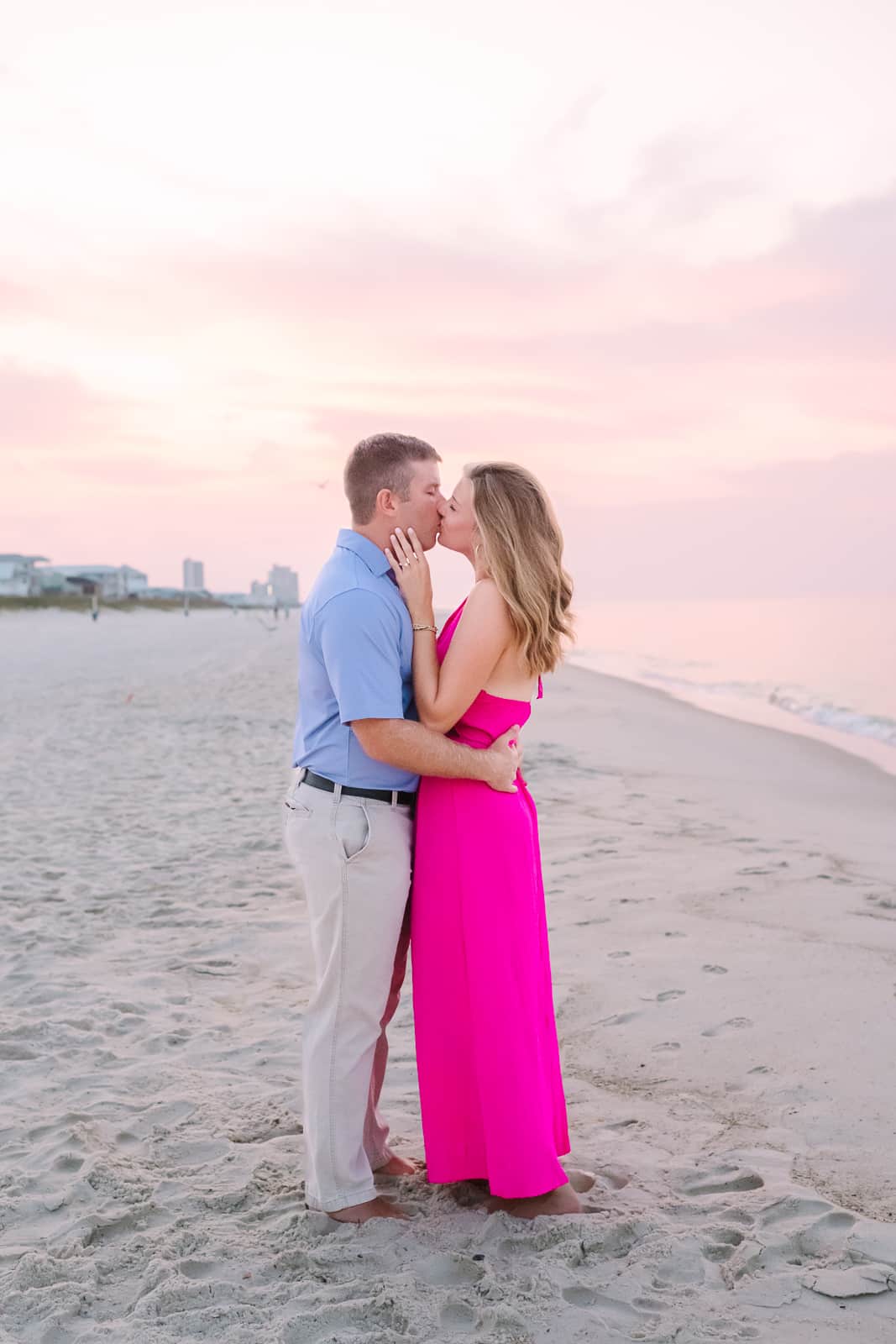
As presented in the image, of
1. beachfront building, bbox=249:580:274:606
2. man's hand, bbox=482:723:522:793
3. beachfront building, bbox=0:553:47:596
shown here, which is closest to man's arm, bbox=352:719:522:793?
man's hand, bbox=482:723:522:793

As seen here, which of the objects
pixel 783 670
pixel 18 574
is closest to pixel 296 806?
pixel 783 670

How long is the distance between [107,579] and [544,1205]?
12210cm

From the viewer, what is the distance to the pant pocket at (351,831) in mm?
3104

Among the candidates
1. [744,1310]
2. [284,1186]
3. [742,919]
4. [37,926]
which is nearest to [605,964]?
[742,919]

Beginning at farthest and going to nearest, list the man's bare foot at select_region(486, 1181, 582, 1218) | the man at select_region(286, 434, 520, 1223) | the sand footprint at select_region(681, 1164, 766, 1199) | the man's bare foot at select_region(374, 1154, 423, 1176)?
the man's bare foot at select_region(374, 1154, 423, 1176) → the sand footprint at select_region(681, 1164, 766, 1199) → the man's bare foot at select_region(486, 1181, 582, 1218) → the man at select_region(286, 434, 520, 1223)

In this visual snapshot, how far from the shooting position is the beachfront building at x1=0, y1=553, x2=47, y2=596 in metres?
90.8

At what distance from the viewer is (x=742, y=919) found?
582 cm

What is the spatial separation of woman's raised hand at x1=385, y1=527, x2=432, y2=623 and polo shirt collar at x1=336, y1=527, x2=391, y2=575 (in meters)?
0.03

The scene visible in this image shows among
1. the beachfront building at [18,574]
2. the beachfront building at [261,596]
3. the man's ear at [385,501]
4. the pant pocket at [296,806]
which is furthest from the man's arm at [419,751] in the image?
the beachfront building at [261,596]

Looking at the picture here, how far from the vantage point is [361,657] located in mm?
2979

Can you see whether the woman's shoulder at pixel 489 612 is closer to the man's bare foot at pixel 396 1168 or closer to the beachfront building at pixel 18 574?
the man's bare foot at pixel 396 1168

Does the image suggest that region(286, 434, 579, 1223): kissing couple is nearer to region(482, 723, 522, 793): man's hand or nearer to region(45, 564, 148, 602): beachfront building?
region(482, 723, 522, 793): man's hand

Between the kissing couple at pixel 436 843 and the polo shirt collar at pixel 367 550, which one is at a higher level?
the polo shirt collar at pixel 367 550

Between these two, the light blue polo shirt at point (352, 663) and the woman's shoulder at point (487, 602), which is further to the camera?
the woman's shoulder at point (487, 602)
